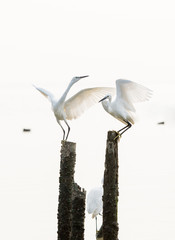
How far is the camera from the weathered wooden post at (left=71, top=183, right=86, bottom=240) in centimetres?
1065

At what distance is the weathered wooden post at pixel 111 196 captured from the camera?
30.5ft

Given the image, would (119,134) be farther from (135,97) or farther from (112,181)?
(135,97)

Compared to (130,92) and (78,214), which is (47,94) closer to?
(130,92)

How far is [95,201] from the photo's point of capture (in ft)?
42.9

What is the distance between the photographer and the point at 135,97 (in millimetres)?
11023

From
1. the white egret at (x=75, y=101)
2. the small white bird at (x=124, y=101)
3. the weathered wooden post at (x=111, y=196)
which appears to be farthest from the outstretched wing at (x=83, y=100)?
the weathered wooden post at (x=111, y=196)

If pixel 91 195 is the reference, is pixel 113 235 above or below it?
below

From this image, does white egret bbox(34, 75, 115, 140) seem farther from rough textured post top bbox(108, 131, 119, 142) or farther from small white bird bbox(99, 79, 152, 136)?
rough textured post top bbox(108, 131, 119, 142)

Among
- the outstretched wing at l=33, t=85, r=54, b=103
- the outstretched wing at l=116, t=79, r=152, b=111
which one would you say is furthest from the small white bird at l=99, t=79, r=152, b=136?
the outstretched wing at l=33, t=85, r=54, b=103

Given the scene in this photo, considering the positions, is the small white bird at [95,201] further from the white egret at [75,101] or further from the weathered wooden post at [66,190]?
the weathered wooden post at [66,190]

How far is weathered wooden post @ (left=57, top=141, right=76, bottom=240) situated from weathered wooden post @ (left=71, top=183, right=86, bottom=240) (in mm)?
601

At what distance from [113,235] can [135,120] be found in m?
2.82

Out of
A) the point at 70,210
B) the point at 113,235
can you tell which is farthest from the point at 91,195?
the point at 113,235

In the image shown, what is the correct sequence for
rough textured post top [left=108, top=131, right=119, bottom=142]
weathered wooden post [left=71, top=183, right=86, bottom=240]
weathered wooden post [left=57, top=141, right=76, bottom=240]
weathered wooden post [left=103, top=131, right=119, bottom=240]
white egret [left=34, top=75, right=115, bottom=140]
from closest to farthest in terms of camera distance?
1. weathered wooden post [left=103, top=131, right=119, bottom=240]
2. rough textured post top [left=108, top=131, right=119, bottom=142]
3. weathered wooden post [left=57, top=141, right=76, bottom=240]
4. weathered wooden post [left=71, top=183, right=86, bottom=240]
5. white egret [left=34, top=75, right=115, bottom=140]
